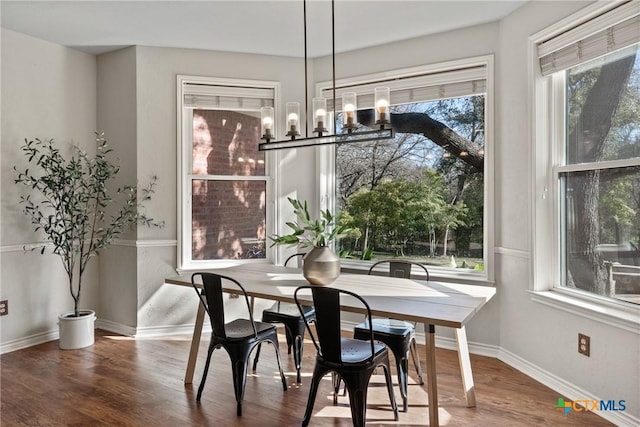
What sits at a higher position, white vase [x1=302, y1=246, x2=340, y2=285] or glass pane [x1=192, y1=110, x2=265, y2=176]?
glass pane [x1=192, y1=110, x2=265, y2=176]

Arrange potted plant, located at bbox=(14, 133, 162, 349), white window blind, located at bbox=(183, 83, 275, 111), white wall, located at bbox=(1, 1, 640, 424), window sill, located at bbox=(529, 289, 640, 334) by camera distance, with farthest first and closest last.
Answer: white window blind, located at bbox=(183, 83, 275, 111) < potted plant, located at bbox=(14, 133, 162, 349) < white wall, located at bbox=(1, 1, 640, 424) < window sill, located at bbox=(529, 289, 640, 334)

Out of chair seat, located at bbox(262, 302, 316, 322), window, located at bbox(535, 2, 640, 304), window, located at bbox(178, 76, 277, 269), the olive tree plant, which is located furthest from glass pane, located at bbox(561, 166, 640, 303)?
the olive tree plant

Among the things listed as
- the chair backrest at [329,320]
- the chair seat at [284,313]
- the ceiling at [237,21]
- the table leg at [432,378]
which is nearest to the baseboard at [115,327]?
the chair seat at [284,313]

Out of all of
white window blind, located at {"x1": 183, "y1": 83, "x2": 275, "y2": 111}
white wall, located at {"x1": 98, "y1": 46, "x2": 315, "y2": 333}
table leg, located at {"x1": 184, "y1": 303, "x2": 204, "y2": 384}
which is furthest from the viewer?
white window blind, located at {"x1": 183, "y1": 83, "x2": 275, "y2": 111}

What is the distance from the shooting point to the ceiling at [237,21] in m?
3.07

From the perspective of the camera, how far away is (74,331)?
11.6 ft

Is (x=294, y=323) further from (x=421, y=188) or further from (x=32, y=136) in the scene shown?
(x=32, y=136)

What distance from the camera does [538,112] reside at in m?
2.94

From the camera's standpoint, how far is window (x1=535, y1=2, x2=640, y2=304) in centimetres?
241


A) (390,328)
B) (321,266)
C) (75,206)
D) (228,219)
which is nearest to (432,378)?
(390,328)

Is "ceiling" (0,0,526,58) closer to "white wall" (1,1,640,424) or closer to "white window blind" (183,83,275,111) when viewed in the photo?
"white wall" (1,1,640,424)

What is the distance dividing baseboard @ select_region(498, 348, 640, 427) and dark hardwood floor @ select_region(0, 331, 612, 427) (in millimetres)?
51

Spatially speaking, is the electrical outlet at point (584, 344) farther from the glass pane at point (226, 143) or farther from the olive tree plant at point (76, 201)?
the olive tree plant at point (76, 201)

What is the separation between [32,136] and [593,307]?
4393 millimetres
